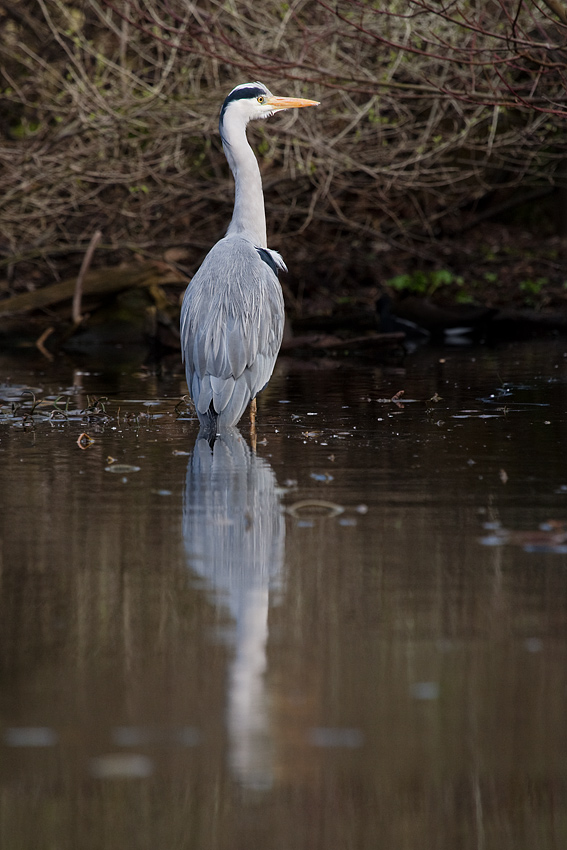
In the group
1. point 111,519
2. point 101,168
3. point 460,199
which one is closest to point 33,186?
point 101,168

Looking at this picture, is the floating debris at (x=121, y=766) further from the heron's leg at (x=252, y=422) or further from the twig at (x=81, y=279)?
the twig at (x=81, y=279)

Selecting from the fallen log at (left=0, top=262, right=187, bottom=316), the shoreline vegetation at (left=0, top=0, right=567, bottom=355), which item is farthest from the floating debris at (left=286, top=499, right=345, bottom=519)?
the fallen log at (left=0, top=262, right=187, bottom=316)

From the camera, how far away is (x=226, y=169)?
17516 millimetres

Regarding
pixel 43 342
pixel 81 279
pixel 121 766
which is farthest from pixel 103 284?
pixel 121 766

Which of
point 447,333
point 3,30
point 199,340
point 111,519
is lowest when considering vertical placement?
point 111,519

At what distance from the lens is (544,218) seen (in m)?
22.3

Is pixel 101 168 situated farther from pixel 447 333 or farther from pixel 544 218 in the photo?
pixel 544 218

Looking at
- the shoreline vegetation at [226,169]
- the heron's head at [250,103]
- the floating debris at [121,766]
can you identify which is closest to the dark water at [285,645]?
the floating debris at [121,766]

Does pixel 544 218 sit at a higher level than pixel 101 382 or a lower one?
higher

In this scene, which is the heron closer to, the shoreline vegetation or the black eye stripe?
the black eye stripe

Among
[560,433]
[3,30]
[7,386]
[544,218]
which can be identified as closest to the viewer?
[560,433]

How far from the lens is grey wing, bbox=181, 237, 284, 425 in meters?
7.98

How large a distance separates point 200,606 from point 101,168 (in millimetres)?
11835

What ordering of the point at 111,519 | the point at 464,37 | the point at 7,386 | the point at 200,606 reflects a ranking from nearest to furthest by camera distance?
the point at 200,606 < the point at 111,519 < the point at 7,386 < the point at 464,37
